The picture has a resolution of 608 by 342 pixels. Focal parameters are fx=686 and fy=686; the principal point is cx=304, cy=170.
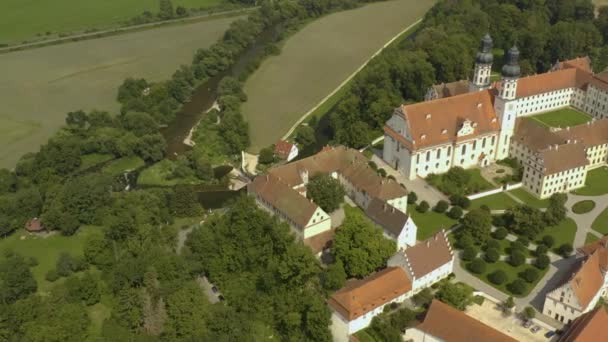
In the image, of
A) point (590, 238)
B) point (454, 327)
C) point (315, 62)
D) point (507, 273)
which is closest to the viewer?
point (454, 327)

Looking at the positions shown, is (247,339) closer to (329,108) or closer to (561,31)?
(329,108)

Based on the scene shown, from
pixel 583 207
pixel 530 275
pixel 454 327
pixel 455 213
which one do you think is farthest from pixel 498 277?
pixel 583 207

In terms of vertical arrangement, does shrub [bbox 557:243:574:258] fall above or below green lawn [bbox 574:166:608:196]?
above

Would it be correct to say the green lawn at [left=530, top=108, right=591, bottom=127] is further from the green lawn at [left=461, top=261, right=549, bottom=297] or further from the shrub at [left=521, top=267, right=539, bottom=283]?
the shrub at [left=521, top=267, right=539, bottom=283]

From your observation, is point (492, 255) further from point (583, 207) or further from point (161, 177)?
point (161, 177)

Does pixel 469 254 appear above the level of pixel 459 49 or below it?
below

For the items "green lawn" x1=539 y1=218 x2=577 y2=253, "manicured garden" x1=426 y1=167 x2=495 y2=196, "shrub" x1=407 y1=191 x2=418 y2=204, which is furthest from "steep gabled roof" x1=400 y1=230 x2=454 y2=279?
"manicured garden" x1=426 y1=167 x2=495 y2=196

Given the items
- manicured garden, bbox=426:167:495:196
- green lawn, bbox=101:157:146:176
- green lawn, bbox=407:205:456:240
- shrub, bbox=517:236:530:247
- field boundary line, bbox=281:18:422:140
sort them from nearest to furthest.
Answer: shrub, bbox=517:236:530:247 < green lawn, bbox=407:205:456:240 < manicured garden, bbox=426:167:495:196 < green lawn, bbox=101:157:146:176 < field boundary line, bbox=281:18:422:140
